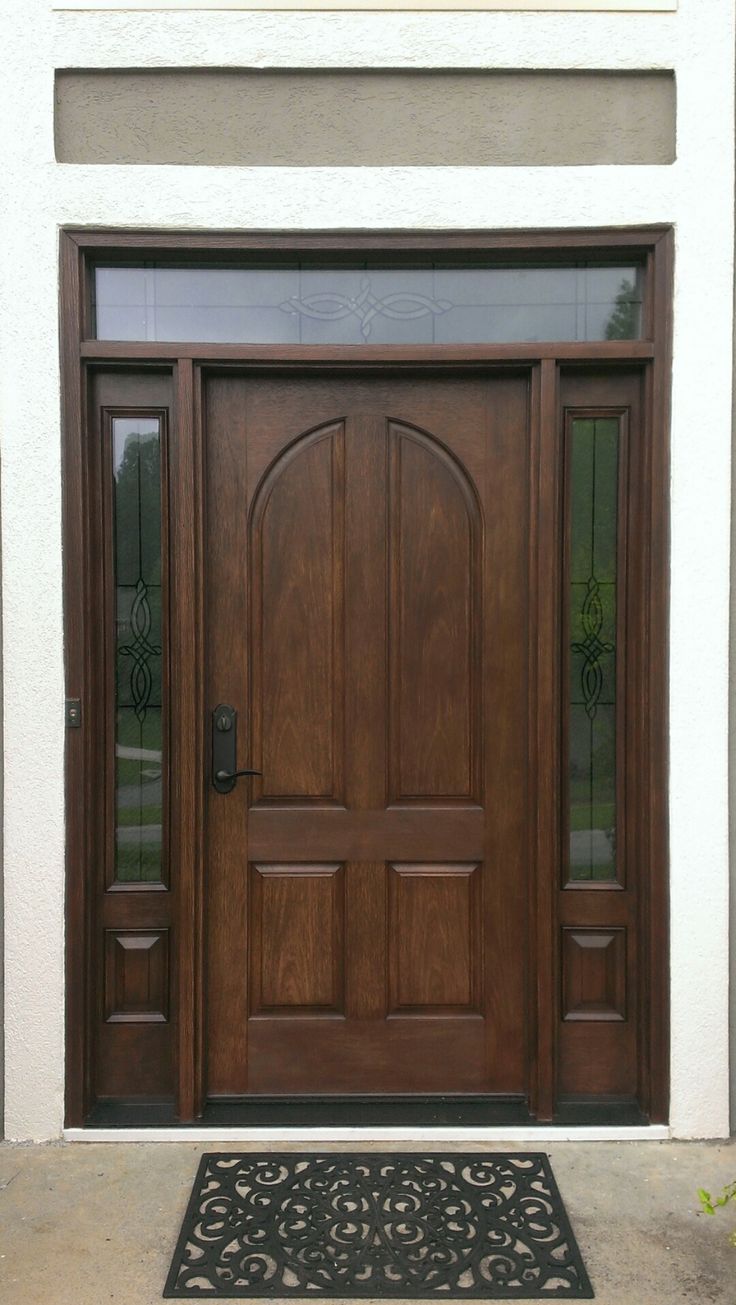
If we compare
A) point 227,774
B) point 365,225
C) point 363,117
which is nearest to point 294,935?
point 227,774

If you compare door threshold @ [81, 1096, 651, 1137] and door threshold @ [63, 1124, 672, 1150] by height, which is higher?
door threshold @ [81, 1096, 651, 1137]

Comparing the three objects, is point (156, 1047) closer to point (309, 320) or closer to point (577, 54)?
point (309, 320)

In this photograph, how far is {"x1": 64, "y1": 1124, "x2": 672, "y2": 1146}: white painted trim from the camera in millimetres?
2744

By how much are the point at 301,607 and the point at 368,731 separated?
0.46m

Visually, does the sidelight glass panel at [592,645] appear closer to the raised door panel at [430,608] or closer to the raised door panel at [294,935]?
the raised door panel at [430,608]

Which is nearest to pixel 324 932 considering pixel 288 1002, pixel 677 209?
pixel 288 1002

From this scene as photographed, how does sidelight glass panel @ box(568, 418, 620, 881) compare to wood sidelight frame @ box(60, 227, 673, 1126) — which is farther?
sidelight glass panel @ box(568, 418, 620, 881)

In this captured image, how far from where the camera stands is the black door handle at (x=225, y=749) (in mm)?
2908

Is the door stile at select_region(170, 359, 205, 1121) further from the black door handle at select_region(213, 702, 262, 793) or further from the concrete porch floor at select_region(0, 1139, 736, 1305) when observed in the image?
the concrete porch floor at select_region(0, 1139, 736, 1305)

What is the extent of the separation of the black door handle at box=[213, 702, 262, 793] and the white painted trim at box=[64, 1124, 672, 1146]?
3.46 feet

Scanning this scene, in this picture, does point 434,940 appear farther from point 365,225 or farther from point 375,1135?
point 365,225

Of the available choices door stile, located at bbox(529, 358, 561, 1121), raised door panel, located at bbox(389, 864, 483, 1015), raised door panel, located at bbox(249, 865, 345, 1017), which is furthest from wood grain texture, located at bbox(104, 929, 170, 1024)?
door stile, located at bbox(529, 358, 561, 1121)

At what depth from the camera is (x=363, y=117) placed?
108 inches

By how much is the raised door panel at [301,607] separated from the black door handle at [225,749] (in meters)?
0.06
